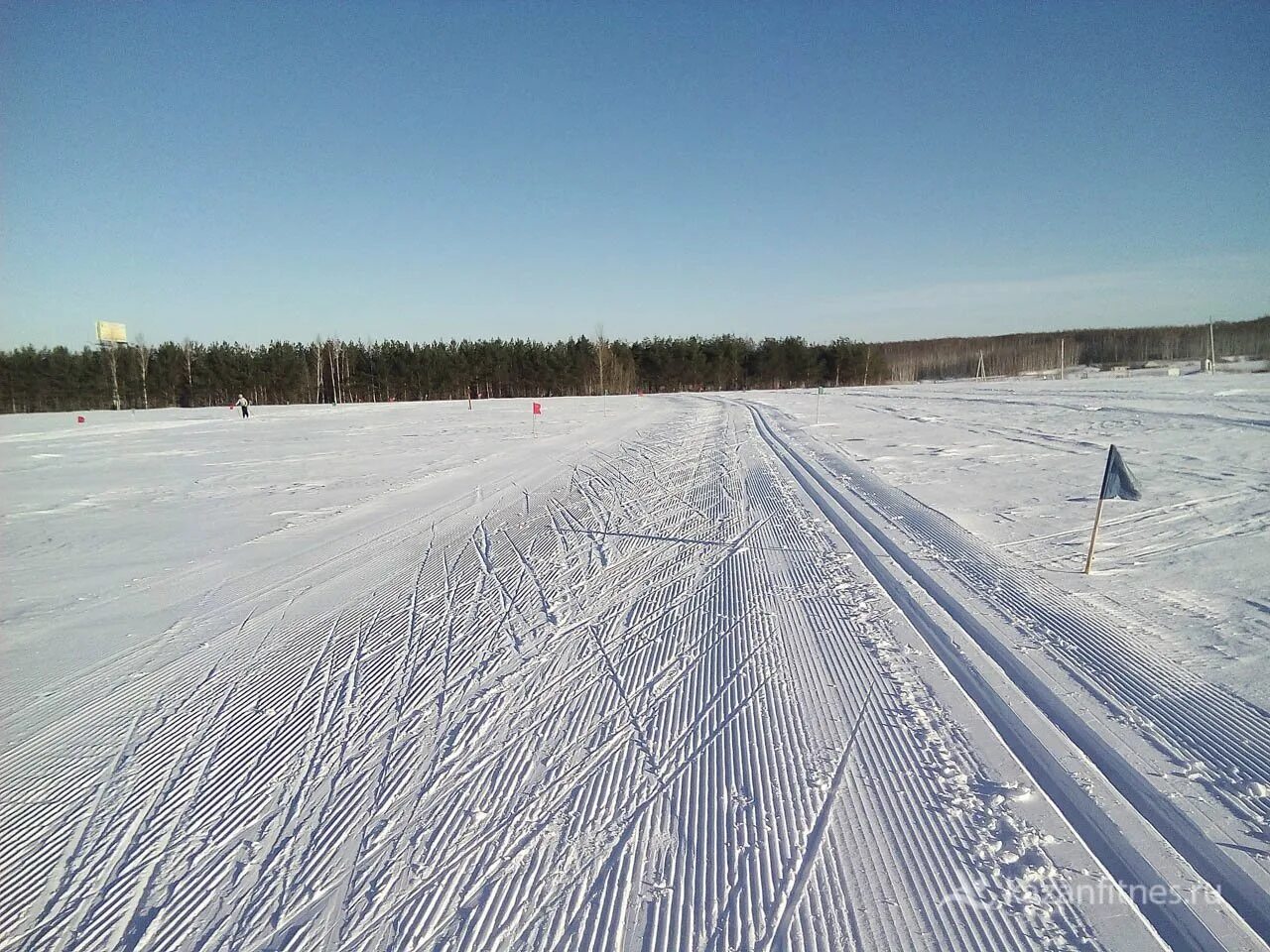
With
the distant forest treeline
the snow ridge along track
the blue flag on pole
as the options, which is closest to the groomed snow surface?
the snow ridge along track

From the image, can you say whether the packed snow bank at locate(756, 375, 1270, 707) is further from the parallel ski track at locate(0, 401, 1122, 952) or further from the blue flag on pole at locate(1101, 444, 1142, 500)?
the parallel ski track at locate(0, 401, 1122, 952)

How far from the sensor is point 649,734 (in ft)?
13.0

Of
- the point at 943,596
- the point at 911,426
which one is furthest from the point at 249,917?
the point at 911,426

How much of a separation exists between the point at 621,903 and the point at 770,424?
2432 centimetres

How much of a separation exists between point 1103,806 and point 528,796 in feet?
9.49

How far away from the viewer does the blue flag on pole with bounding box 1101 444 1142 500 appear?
21.0ft

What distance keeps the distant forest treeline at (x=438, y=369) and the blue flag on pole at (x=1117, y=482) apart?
70.7 metres

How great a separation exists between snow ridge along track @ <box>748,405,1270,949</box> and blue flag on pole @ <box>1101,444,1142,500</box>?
2208 mm

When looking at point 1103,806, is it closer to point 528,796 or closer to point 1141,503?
point 528,796

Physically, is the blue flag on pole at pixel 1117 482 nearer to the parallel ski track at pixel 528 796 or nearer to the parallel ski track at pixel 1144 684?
the parallel ski track at pixel 1144 684

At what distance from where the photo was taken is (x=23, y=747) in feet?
13.3

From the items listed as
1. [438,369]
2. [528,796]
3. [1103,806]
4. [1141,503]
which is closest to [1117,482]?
[1141,503]

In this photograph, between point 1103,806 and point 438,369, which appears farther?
point 438,369

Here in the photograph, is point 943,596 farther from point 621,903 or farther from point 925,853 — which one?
point 621,903
